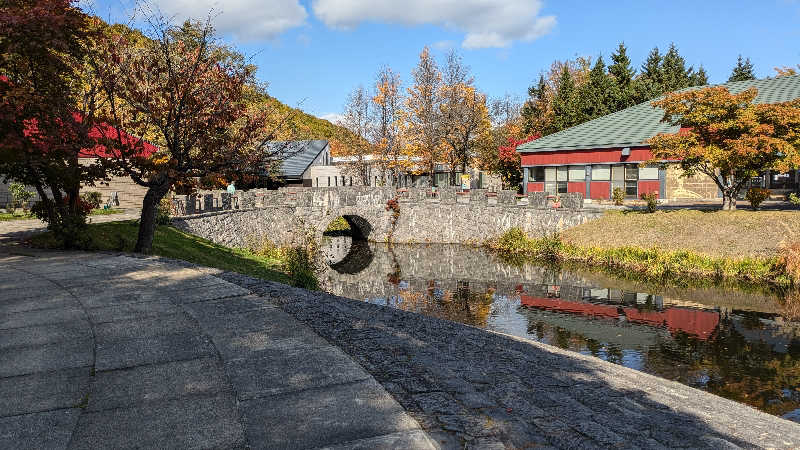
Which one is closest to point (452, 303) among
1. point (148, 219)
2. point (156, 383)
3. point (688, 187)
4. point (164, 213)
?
point (148, 219)

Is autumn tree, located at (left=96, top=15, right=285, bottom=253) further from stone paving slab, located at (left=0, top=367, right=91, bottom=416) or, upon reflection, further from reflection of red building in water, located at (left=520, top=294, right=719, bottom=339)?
reflection of red building in water, located at (left=520, top=294, right=719, bottom=339)

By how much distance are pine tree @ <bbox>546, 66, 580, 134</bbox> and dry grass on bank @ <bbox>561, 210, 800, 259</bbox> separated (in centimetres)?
2481

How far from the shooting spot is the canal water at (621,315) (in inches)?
545

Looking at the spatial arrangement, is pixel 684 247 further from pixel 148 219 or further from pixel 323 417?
pixel 323 417

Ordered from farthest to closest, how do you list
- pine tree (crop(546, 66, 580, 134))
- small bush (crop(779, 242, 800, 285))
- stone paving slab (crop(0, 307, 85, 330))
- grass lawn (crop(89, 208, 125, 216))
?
pine tree (crop(546, 66, 580, 134))
grass lawn (crop(89, 208, 125, 216))
small bush (crop(779, 242, 800, 285))
stone paving slab (crop(0, 307, 85, 330))

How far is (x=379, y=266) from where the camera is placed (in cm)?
3247

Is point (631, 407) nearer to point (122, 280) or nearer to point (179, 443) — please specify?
point (179, 443)

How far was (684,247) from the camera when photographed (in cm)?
2772

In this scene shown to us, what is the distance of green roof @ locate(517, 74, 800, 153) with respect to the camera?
38062mm

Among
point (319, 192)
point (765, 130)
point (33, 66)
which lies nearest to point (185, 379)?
point (33, 66)

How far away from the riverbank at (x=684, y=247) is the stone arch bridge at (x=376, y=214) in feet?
6.77

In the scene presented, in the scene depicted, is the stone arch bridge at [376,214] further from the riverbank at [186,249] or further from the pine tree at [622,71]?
the pine tree at [622,71]

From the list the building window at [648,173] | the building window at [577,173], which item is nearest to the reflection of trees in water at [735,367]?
the building window at [648,173]

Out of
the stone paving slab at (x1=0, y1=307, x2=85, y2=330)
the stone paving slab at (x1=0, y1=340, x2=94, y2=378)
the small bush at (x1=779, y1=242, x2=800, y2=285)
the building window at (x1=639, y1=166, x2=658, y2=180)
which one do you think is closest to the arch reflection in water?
the small bush at (x1=779, y1=242, x2=800, y2=285)
